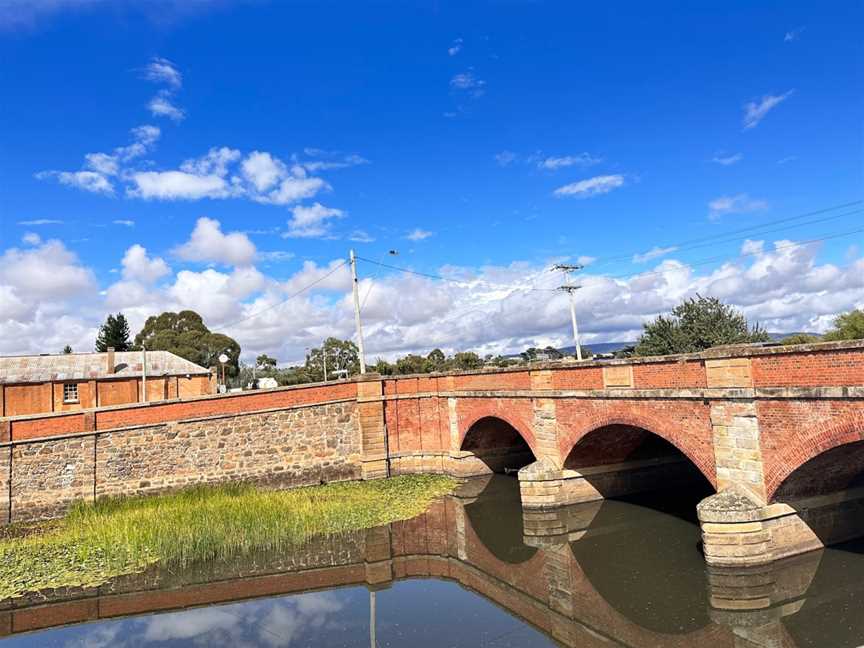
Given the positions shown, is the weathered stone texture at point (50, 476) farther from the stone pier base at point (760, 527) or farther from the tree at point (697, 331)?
the tree at point (697, 331)

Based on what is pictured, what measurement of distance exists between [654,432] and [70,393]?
3686cm

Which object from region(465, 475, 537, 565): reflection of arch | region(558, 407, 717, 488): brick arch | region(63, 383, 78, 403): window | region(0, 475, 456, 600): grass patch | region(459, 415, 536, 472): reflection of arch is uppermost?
region(63, 383, 78, 403): window

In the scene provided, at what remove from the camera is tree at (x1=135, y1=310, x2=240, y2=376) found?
66125 mm

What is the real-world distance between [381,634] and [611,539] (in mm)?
6985

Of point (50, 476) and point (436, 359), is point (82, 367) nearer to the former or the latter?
point (50, 476)

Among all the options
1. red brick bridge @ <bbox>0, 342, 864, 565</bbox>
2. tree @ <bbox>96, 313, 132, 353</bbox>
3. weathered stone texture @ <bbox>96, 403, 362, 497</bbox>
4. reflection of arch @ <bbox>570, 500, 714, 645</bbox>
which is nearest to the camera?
reflection of arch @ <bbox>570, 500, 714, 645</bbox>

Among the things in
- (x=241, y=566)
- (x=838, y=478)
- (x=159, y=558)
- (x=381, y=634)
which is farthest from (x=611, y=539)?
(x=159, y=558)

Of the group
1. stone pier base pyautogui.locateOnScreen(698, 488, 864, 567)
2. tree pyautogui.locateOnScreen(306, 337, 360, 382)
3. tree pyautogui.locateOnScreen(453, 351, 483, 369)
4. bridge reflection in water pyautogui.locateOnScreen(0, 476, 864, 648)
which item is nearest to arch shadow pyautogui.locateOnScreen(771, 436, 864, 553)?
stone pier base pyautogui.locateOnScreen(698, 488, 864, 567)

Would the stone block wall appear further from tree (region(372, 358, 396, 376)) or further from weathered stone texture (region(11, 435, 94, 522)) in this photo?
tree (region(372, 358, 396, 376))

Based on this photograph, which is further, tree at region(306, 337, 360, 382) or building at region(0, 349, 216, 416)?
tree at region(306, 337, 360, 382)

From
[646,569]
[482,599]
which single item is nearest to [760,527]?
[646,569]

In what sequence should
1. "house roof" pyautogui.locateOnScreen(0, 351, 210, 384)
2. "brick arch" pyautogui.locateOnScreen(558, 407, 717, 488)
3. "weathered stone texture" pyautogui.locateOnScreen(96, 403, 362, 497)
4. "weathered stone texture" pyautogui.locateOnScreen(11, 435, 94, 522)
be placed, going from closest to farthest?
1. "brick arch" pyautogui.locateOnScreen(558, 407, 717, 488)
2. "weathered stone texture" pyautogui.locateOnScreen(11, 435, 94, 522)
3. "weathered stone texture" pyautogui.locateOnScreen(96, 403, 362, 497)
4. "house roof" pyautogui.locateOnScreen(0, 351, 210, 384)

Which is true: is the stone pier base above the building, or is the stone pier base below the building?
below

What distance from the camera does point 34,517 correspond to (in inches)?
737
